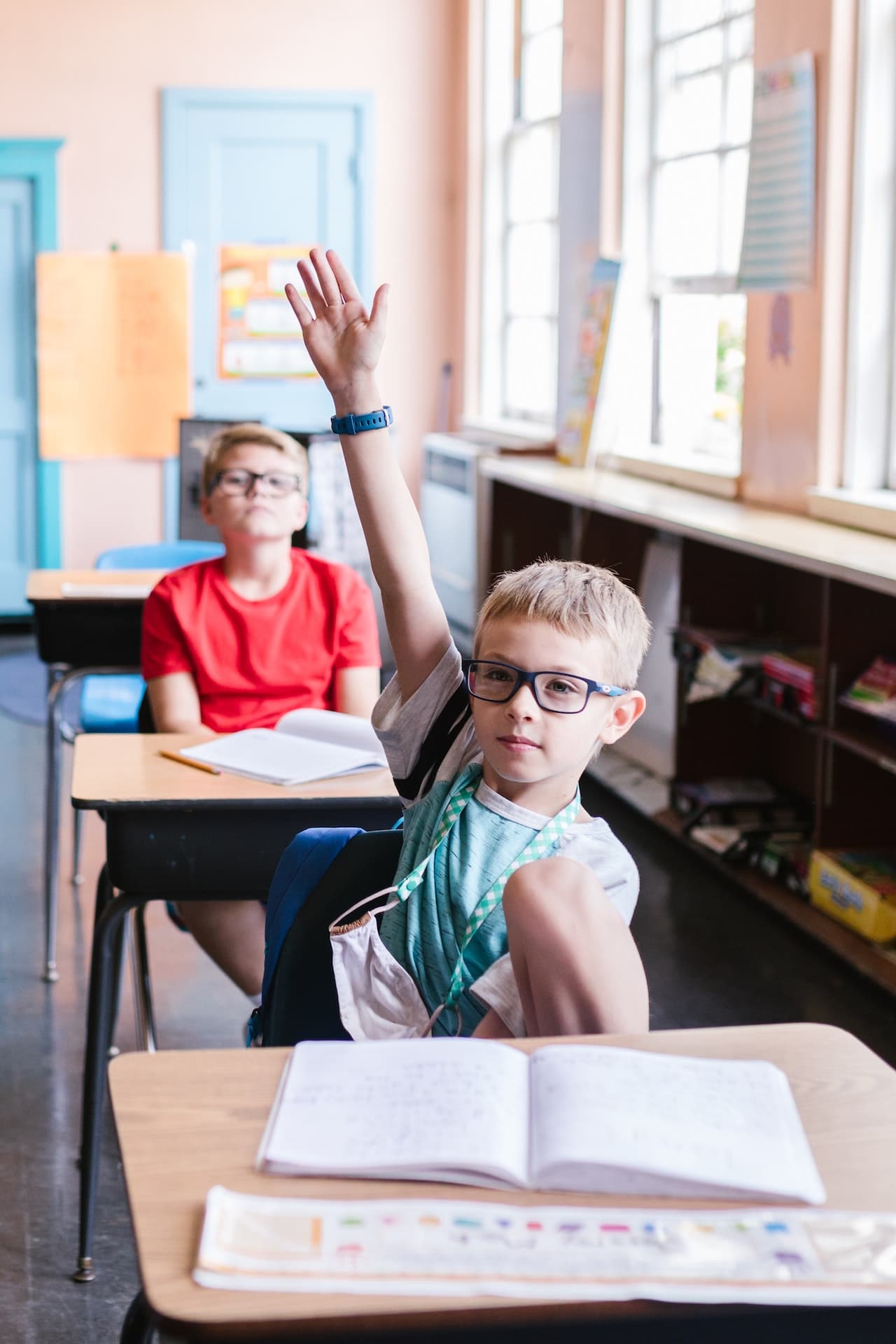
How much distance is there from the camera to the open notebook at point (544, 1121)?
94 centimetres

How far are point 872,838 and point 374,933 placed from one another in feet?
8.17

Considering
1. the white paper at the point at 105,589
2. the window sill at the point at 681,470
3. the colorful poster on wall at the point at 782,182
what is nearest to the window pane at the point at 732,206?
the colorful poster on wall at the point at 782,182

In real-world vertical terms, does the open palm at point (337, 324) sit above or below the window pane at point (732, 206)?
below

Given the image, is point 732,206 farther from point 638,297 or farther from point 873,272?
point 873,272

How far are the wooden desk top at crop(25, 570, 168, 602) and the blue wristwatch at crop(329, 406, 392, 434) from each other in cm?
184

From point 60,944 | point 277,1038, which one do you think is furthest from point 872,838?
point 277,1038

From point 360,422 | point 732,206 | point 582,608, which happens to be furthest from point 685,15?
point 582,608

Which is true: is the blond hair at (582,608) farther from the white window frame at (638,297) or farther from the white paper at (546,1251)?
the white window frame at (638,297)

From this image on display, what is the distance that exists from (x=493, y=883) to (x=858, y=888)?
2.19m

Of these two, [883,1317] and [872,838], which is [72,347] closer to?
[872,838]

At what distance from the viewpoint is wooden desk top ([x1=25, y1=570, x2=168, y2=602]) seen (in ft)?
11.5

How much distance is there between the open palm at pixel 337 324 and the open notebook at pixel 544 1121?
795 millimetres

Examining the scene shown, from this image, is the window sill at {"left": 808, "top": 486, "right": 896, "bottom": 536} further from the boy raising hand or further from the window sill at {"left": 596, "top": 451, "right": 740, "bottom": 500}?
the boy raising hand

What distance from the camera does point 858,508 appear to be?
3924 mm
